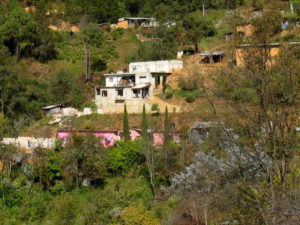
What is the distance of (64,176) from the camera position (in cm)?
1988

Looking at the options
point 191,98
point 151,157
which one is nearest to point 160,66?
point 191,98

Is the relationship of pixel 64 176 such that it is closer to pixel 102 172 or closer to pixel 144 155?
pixel 102 172

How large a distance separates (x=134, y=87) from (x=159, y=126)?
5.19m

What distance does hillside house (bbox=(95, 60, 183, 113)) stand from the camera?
2603 cm

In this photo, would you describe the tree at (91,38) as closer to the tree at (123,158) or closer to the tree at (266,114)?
the tree at (123,158)

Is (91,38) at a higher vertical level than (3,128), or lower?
higher

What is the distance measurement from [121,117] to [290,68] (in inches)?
716

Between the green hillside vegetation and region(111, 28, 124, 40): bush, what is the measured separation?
14 centimetres

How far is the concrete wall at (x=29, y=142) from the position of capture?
2230cm

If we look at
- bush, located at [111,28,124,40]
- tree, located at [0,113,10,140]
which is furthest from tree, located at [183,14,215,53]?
tree, located at [0,113,10,140]

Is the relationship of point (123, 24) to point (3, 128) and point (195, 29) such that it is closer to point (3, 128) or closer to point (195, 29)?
point (195, 29)

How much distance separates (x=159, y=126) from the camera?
22453 mm

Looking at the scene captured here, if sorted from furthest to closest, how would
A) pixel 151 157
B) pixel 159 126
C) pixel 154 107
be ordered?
pixel 154 107 → pixel 159 126 → pixel 151 157

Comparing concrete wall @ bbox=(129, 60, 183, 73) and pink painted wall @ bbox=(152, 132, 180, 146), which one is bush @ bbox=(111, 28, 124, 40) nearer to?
concrete wall @ bbox=(129, 60, 183, 73)
